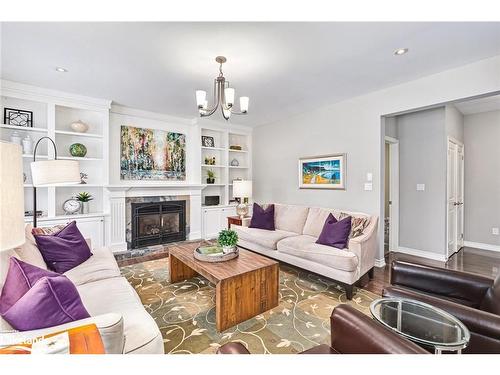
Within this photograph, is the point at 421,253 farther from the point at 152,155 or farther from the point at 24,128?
the point at 24,128

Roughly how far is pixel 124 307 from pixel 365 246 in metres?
2.51

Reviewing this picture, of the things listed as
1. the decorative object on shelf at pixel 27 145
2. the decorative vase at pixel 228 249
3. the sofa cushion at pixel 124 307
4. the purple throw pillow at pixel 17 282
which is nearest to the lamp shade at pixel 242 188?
the decorative vase at pixel 228 249

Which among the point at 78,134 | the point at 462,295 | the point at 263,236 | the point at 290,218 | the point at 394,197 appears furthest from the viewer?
the point at 394,197

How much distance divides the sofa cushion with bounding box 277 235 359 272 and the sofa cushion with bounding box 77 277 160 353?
192 centimetres

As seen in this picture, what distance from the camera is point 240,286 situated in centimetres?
214

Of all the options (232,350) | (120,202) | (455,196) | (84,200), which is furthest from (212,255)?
(455,196)

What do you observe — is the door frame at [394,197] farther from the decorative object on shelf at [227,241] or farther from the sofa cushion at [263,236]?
the decorative object on shelf at [227,241]

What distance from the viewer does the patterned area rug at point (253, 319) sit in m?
1.85

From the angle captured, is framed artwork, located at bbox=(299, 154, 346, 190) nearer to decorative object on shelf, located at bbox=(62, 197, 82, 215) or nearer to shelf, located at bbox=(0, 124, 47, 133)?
decorative object on shelf, located at bbox=(62, 197, 82, 215)

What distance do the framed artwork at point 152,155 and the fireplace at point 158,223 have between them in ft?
1.91

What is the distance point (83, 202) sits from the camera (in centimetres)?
395
